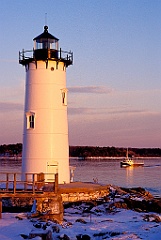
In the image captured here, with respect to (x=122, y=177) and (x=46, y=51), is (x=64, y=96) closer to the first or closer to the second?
(x=46, y=51)

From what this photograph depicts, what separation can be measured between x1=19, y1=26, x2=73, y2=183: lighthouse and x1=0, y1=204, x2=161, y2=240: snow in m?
4.52

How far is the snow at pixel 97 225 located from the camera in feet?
53.0

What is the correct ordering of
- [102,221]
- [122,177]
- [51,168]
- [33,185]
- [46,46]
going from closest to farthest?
[102,221], [33,185], [51,168], [46,46], [122,177]

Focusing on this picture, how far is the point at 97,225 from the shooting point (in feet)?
60.1

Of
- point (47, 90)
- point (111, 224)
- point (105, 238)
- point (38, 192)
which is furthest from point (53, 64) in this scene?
point (105, 238)

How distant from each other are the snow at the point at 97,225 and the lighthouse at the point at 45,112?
14.8 ft

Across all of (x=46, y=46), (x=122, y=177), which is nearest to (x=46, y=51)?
(x=46, y=46)

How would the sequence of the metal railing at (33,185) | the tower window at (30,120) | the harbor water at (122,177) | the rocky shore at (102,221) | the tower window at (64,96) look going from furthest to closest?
the harbor water at (122,177) < the tower window at (64,96) < the tower window at (30,120) < the metal railing at (33,185) < the rocky shore at (102,221)

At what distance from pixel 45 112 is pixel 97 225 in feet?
30.4

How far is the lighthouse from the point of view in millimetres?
26047

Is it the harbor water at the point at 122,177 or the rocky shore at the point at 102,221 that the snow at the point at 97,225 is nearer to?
the rocky shore at the point at 102,221

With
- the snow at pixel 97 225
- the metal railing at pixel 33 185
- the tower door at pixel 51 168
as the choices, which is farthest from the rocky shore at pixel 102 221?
the tower door at pixel 51 168

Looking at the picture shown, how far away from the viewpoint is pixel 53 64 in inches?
1039

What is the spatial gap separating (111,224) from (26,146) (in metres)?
9.11
